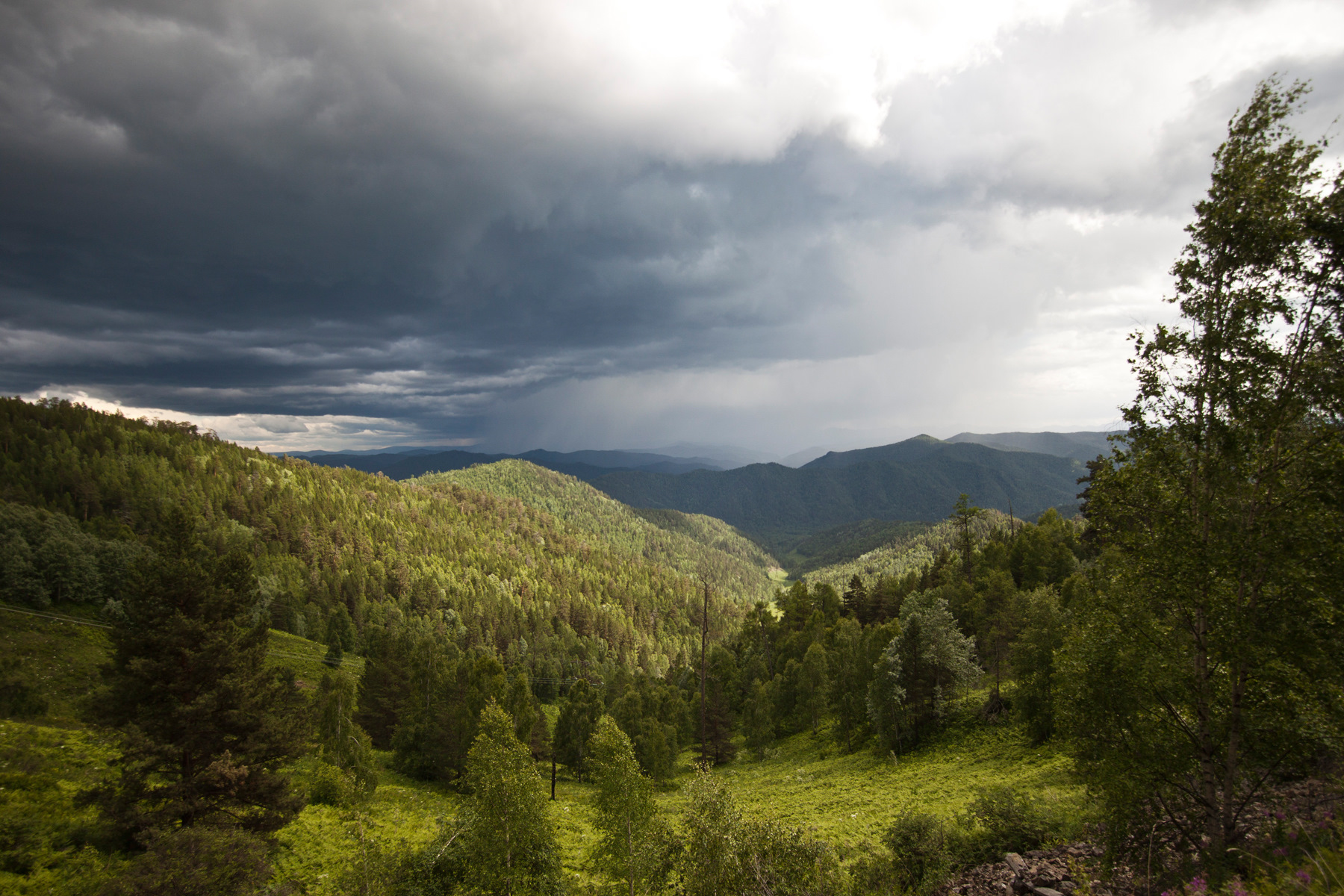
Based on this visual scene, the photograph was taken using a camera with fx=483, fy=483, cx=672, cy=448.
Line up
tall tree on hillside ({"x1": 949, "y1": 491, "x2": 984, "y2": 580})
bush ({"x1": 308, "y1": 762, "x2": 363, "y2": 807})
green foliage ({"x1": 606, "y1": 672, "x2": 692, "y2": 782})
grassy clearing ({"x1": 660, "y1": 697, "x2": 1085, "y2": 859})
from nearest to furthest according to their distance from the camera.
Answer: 1. grassy clearing ({"x1": 660, "y1": 697, "x2": 1085, "y2": 859})
2. bush ({"x1": 308, "y1": 762, "x2": 363, "y2": 807})
3. green foliage ({"x1": 606, "y1": 672, "x2": 692, "y2": 782})
4. tall tree on hillside ({"x1": 949, "y1": 491, "x2": 984, "y2": 580})

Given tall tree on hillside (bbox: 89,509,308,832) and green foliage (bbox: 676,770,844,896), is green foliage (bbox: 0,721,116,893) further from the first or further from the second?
green foliage (bbox: 676,770,844,896)

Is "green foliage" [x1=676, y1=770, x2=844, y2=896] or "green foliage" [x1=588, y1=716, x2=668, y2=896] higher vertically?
"green foliage" [x1=676, y1=770, x2=844, y2=896]

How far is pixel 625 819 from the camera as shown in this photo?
22.1 meters

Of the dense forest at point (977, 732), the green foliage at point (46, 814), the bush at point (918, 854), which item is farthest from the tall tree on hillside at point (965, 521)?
the green foliage at point (46, 814)

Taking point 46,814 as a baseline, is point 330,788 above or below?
below

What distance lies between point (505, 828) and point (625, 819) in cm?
540

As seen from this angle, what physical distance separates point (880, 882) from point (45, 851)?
29489 mm

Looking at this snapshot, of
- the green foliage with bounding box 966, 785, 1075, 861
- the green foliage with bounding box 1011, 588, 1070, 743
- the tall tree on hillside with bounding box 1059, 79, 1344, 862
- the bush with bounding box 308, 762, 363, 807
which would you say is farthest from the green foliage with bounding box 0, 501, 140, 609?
the green foliage with bounding box 1011, 588, 1070, 743

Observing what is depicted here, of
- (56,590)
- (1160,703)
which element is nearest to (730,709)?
(1160,703)

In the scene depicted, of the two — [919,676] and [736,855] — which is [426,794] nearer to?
[736,855]

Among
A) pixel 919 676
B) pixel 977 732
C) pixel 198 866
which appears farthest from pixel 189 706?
pixel 977 732

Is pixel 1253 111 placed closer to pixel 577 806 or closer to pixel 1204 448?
pixel 1204 448

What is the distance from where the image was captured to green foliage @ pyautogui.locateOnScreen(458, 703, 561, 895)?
1981 centimetres

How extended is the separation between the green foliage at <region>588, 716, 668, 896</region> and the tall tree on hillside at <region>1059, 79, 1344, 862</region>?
1722cm
